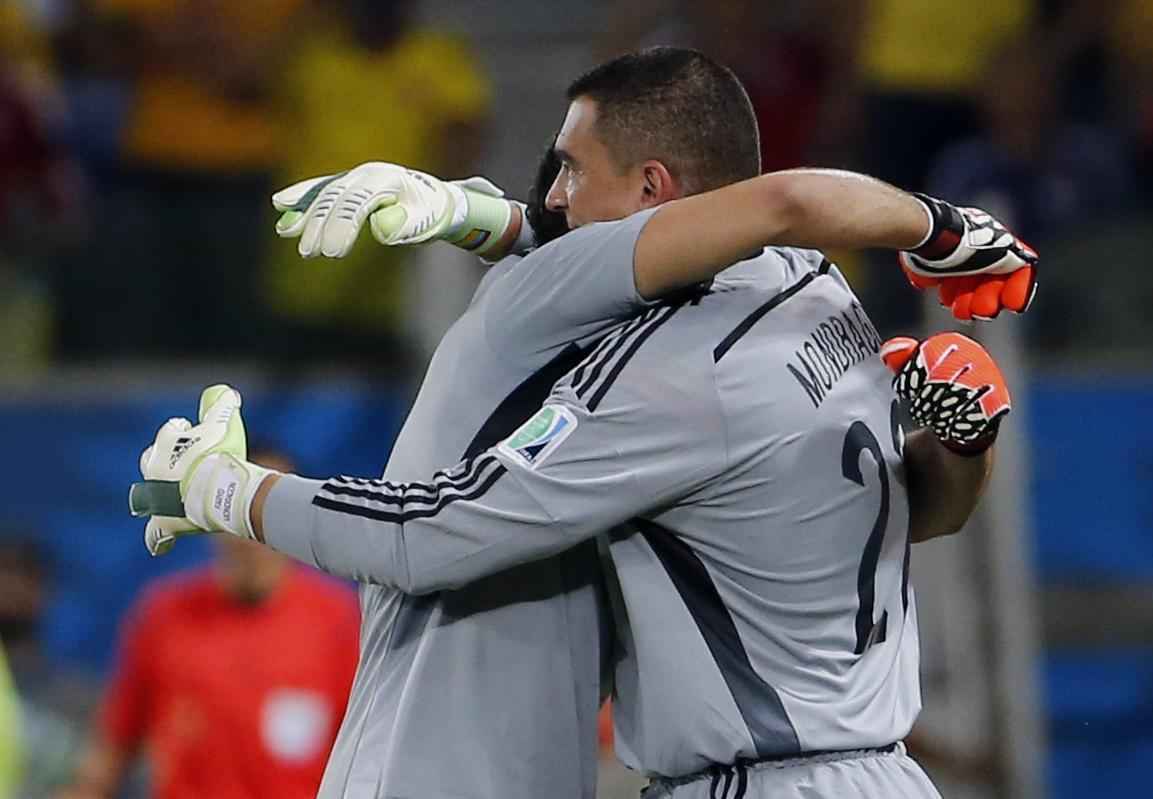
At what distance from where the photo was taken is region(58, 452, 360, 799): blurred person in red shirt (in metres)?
5.71

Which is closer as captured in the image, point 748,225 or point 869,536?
point 748,225

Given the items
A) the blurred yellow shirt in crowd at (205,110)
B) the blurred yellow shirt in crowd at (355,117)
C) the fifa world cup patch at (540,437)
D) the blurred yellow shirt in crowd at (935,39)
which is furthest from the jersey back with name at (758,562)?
the blurred yellow shirt in crowd at (205,110)

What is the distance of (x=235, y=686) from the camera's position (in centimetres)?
580

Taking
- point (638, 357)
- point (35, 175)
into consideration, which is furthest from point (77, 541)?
point (638, 357)

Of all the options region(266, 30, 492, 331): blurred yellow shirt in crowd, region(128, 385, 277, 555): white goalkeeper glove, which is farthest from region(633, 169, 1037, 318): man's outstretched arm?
region(266, 30, 492, 331): blurred yellow shirt in crowd

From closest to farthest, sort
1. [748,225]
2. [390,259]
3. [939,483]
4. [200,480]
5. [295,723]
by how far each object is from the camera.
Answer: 1. [748,225]
2. [200,480]
3. [939,483]
4. [295,723]
5. [390,259]

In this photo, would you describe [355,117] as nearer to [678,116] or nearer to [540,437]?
[678,116]

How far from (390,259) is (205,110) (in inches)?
38.8

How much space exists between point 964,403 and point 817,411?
0.70ft

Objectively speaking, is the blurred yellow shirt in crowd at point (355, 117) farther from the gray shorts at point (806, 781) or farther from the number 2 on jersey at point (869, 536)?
the gray shorts at point (806, 781)

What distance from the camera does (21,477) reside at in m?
7.18

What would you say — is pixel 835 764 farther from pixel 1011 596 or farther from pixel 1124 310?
pixel 1124 310

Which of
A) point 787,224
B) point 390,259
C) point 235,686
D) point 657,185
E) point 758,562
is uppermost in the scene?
point 390,259

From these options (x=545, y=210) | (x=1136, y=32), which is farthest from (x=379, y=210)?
(x=1136, y=32)
